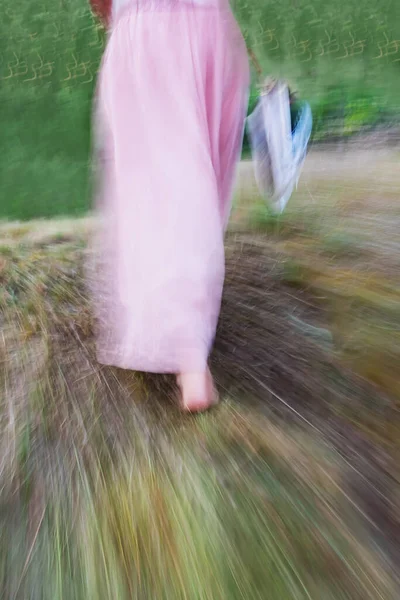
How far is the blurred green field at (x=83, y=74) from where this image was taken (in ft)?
3.73

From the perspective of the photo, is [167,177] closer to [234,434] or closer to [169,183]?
[169,183]

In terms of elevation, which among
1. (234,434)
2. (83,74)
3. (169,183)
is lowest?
(234,434)

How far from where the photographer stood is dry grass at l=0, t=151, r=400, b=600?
84 cm

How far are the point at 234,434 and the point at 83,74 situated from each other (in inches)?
29.7

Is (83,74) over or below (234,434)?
over

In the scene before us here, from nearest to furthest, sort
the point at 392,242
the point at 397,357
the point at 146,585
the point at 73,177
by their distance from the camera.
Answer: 1. the point at 146,585
2. the point at 397,357
3. the point at 392,242
4. the point at 73,177

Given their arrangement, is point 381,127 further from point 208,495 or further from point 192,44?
point 208,495

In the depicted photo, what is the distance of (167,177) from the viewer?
1045 millimetres

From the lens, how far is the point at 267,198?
3.75 feet

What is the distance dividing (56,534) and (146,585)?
16cm

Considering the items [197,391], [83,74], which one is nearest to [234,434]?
[197,391]

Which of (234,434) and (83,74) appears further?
(83,74)

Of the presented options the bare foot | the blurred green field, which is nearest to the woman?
the bare foot

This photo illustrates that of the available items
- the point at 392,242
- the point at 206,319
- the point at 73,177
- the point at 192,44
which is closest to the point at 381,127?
the point at 392,242
